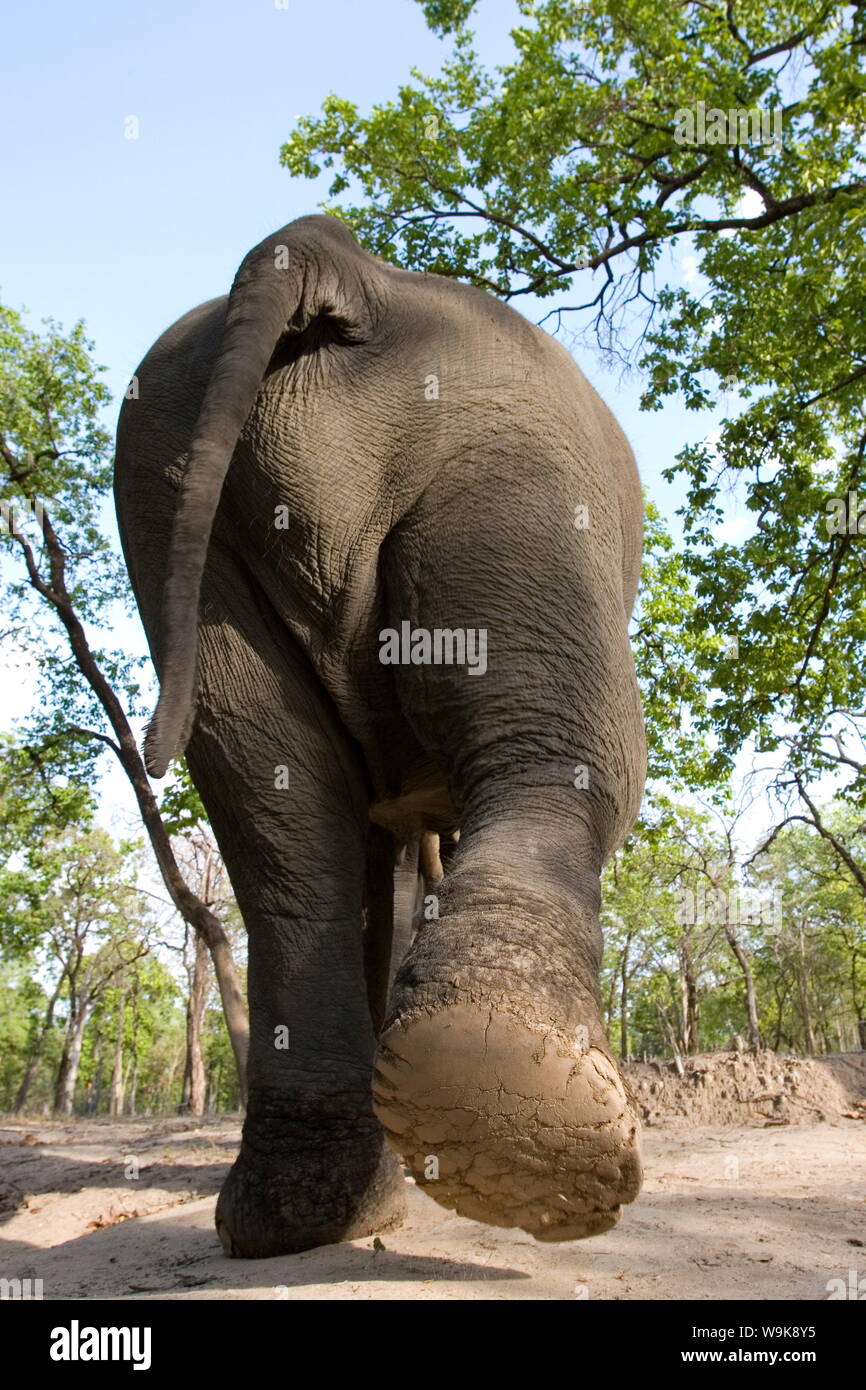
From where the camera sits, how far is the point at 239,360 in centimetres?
225

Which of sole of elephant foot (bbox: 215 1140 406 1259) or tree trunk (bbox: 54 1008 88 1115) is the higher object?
sole of elephant foot (bbox: 215 1140 406 1259)

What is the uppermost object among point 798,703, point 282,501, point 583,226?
point 583,226

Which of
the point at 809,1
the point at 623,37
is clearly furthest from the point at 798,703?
the point at 623,37

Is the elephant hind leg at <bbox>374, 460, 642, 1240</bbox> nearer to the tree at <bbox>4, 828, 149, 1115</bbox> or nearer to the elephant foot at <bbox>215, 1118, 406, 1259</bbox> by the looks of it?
the elephant foot at <bbox>215, 1118, 406, 1259</bbox>

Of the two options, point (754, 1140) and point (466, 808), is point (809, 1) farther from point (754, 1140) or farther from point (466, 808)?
point (466, 808)

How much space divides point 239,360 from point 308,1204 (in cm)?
194

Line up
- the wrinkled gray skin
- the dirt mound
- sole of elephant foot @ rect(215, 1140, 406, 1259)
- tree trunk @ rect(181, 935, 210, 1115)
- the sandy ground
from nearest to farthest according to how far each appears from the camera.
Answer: the sandy ground
the wrinkled gray skin
sole of elephant foot @ rect(215, 1140, 406, 1259)
the dirt mound
tree trunk @ rect(181, 935, 210, 1115)

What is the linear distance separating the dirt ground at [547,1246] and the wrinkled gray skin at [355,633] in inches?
9.7

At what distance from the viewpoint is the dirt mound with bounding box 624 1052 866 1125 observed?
21.0ft

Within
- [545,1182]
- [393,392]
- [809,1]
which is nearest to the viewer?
[545,1182]

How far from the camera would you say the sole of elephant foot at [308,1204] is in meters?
2.46

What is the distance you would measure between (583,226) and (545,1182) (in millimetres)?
12023

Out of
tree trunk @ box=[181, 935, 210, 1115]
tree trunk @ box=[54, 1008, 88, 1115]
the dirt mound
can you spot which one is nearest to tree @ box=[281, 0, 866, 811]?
the dirt mound

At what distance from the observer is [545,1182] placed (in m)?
1.59
